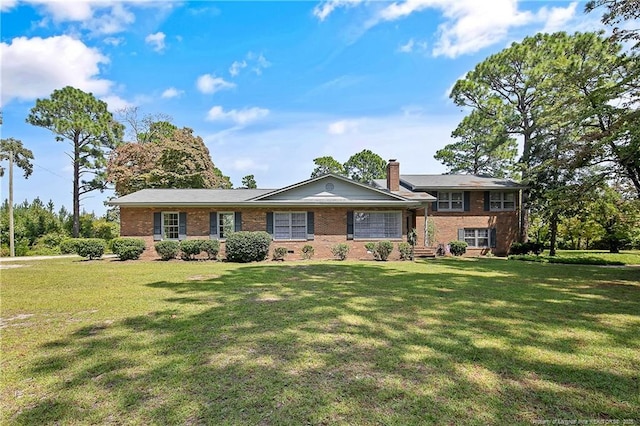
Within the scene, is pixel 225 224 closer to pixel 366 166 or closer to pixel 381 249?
pixel 381 249

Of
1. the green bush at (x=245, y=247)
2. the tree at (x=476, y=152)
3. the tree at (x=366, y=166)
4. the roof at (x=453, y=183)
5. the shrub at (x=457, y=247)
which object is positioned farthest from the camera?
the tree at (x=366, y=166)

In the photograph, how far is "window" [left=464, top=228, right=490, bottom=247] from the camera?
22.0 meters

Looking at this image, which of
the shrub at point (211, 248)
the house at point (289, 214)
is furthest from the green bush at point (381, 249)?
the shrub at point (211, 248)

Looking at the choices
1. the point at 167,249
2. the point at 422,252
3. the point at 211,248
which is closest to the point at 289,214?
the point at 211,248

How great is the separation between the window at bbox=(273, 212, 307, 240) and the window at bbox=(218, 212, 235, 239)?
7.27 feet

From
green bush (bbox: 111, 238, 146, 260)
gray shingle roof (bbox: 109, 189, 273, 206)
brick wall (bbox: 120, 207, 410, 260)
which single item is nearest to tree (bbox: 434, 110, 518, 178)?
brick wall (bbox: 120, 207, 410, 260)

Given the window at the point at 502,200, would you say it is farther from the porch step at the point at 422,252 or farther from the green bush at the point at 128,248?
the green bush at the point at 128,248

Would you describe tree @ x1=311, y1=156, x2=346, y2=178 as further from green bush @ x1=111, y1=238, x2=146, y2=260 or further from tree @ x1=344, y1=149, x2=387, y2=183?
green bush @ x1=111, y1=238, x2=146, y2=260

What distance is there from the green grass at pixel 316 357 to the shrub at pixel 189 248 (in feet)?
26.4

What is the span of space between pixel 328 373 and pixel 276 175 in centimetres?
3845

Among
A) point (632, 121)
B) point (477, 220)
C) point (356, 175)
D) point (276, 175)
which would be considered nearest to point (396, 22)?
point (632, 121)

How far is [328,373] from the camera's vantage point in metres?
3.62

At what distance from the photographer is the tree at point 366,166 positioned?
49.9 m

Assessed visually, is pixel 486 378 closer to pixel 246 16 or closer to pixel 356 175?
pixel 246 16
